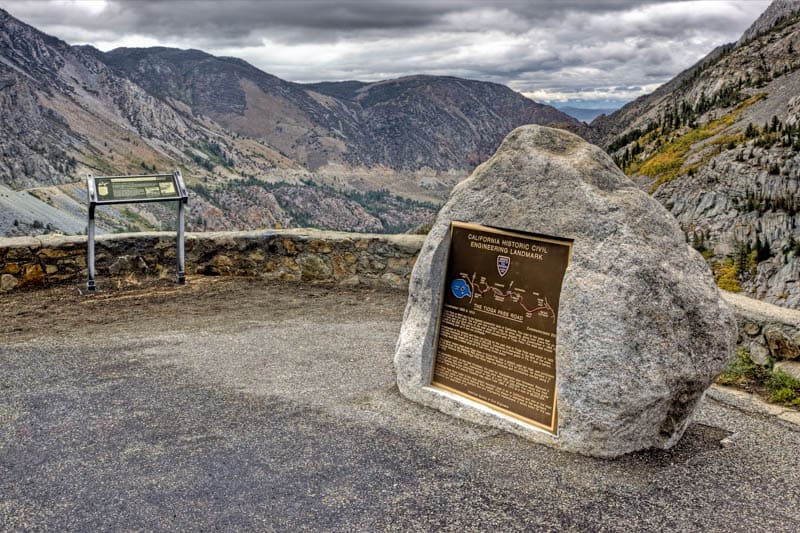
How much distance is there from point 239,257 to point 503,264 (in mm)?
6099

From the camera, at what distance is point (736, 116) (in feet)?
89.4

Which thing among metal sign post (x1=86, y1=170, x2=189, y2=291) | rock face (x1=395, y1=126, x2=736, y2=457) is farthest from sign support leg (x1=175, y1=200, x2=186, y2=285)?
rock face (x1=395, y1=126, x2=736, y2=457)

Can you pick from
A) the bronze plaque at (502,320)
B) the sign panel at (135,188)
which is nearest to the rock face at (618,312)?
the bronze plaque at (502,320)

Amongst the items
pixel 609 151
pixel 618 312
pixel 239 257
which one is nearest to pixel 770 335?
pixel 618 312

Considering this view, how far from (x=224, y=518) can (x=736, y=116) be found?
96.8ft

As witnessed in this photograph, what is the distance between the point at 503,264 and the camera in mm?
4777

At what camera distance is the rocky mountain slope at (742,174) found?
40.9 feet

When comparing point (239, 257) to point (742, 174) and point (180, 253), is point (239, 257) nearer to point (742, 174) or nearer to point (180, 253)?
point (180, 253)

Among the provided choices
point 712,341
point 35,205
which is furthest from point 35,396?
point 35,205

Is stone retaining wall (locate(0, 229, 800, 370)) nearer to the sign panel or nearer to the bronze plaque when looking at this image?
the sign panel

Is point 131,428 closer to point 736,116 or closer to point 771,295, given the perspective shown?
point 771,295

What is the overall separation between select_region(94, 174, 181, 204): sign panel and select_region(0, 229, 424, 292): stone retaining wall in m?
0.61

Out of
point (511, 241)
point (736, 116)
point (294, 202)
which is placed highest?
point (736, 116)

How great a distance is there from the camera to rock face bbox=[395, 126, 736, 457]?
4141 mm
